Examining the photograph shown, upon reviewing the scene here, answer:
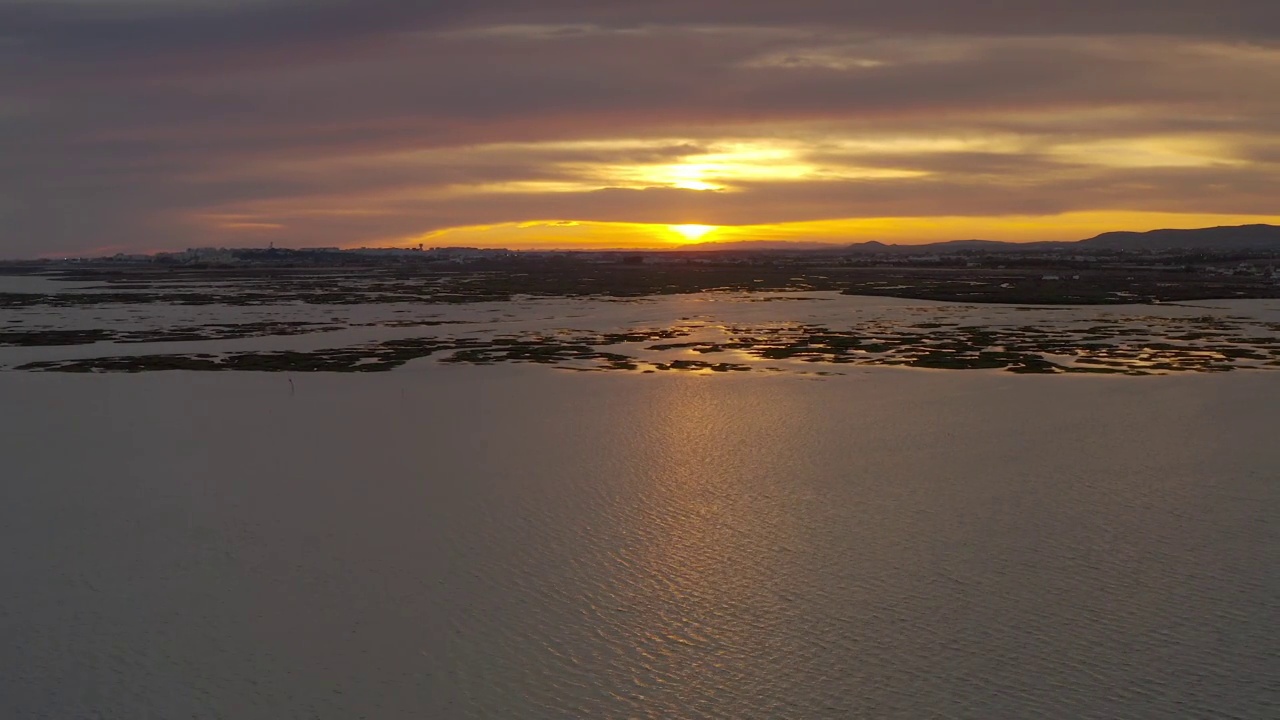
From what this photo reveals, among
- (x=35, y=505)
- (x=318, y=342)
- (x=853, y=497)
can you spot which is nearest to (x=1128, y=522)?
(x=853, y=497)

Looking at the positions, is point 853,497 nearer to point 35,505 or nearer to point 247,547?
point 247,547

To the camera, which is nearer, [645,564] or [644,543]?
[645,564]

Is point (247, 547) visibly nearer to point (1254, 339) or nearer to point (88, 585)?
point (88, 585)

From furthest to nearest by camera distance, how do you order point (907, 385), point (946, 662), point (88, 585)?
point (907, 385)
point (88, 585)
point (946, 662)

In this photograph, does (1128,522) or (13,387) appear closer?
(1128,522)

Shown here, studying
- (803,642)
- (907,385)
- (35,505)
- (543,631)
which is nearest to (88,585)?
(35,505)

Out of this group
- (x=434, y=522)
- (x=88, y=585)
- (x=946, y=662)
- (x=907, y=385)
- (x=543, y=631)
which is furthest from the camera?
(x=907, y=385)
